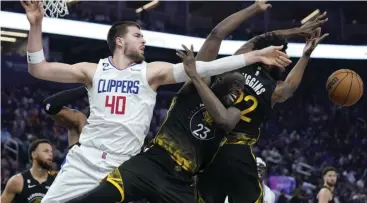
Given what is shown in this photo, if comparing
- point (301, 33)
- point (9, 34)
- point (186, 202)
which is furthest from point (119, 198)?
point (9, 34)

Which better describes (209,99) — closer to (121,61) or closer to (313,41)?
(121,61)

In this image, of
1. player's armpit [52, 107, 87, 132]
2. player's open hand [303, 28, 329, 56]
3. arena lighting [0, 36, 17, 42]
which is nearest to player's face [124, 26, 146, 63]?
player's armpit [52, 107, 87, 132]

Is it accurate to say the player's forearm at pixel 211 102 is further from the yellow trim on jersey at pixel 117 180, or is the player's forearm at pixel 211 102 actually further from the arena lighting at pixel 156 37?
the arena lighting at pixel 156 37

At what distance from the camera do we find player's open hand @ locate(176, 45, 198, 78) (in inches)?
165

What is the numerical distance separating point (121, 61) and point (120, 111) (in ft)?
1.26

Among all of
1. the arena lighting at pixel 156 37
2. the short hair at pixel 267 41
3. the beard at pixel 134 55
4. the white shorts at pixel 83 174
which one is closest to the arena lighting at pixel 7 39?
the arena lighting at pixel 156 37

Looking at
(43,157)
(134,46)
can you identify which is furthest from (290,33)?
(43,157)

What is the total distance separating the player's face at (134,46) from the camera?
4496 millimetres

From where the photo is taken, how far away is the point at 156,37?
18156mm

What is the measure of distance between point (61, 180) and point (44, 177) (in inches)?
103

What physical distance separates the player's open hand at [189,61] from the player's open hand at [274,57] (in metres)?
0.42

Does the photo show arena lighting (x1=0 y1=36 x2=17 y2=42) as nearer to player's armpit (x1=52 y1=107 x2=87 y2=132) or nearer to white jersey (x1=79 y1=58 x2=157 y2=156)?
player's armpit (x1=52 y1=107 x2=87 y2=132)

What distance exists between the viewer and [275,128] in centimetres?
2225

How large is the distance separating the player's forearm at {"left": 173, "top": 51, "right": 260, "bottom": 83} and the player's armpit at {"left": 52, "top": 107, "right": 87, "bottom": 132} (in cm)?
164
